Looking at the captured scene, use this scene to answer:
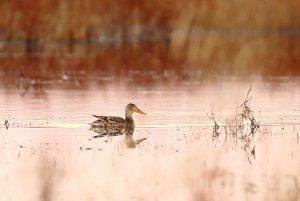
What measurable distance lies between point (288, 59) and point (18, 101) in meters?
10.4

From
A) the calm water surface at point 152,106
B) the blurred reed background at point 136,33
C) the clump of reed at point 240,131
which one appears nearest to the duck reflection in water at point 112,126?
the calm water surface at point 152,106

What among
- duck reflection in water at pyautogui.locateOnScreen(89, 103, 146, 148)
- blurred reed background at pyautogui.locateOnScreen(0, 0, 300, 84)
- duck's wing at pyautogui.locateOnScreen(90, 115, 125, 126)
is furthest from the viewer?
blurred reed background at pyautogui.locateOnScreen(0, 0, 300, 84)

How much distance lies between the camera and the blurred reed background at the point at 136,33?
85.8 ft

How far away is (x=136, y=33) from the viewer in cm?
2984

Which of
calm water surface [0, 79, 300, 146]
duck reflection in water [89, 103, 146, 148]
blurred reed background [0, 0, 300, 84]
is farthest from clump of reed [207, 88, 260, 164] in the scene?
blurred reed background [0, 0, 300, 84]

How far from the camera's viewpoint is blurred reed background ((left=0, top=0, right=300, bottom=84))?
2616 cm

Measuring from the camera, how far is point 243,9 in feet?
92.0

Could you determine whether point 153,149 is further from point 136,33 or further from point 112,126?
point 136,33

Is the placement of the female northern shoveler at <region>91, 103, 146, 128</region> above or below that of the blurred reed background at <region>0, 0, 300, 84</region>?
below

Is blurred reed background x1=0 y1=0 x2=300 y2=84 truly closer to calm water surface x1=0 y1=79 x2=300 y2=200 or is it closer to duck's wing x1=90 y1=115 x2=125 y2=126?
calm water surface x1=0 y1=79 x2=300 y2=200

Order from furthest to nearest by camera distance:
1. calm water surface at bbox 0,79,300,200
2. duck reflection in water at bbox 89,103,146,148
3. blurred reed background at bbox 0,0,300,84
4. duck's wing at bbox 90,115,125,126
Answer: blurred reed background at bbox 0,0,300,84 → duck's wing at bbox 90,115,125,126 → duck reflection in water at bbox 89,103,146,148 → calm water surface at bbox 0,79,300,200

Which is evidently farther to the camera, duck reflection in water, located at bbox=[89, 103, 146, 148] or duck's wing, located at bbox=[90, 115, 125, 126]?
duck's wing, located at bbox=[90, 115, 125, 126]

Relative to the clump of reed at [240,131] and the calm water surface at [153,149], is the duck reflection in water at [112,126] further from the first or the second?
the clump of reed at [240,131]

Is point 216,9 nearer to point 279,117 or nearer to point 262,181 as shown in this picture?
point 279,117
